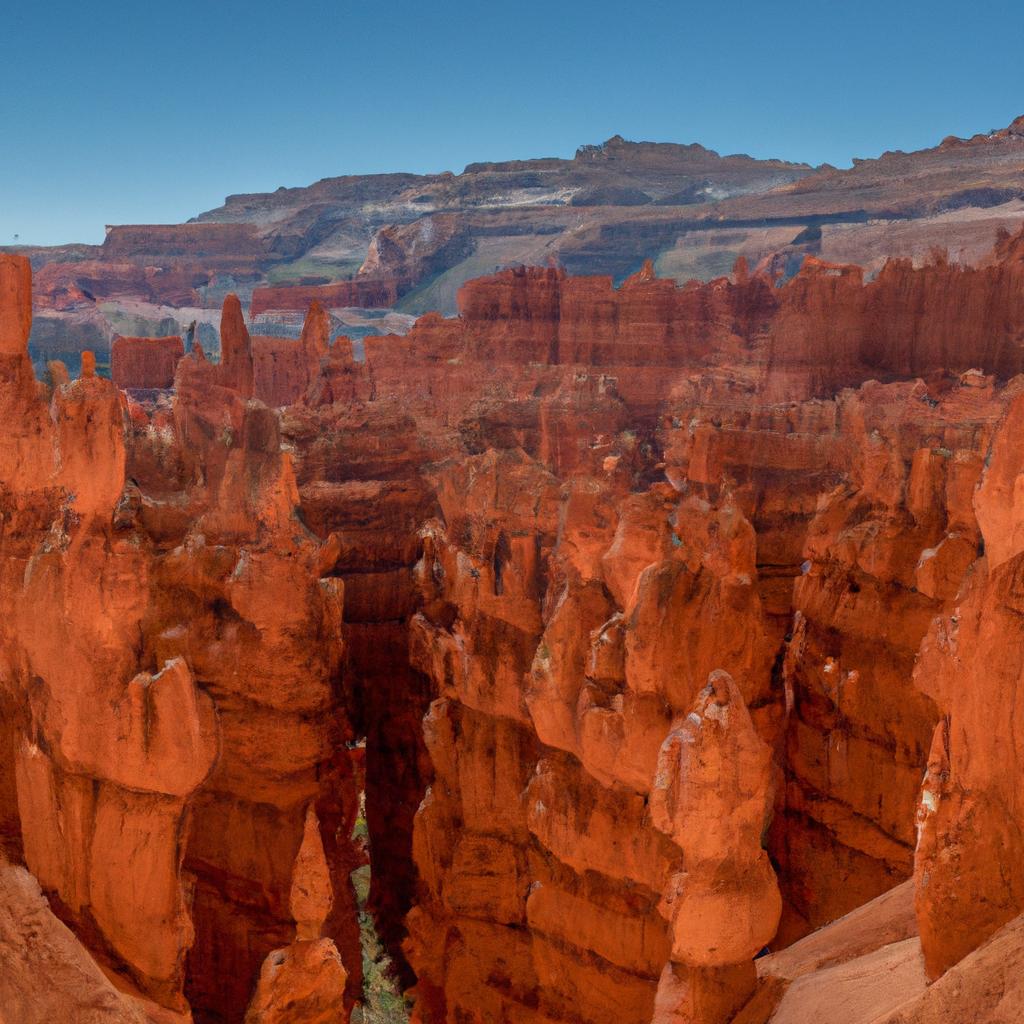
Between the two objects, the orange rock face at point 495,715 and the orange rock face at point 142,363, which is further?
the orange rock face at point 142,363

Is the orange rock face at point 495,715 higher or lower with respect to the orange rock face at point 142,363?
lower

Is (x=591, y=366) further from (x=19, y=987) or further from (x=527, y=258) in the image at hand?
(x=19, y=987)

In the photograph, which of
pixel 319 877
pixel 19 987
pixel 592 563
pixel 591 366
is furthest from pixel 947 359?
pixel 19 987

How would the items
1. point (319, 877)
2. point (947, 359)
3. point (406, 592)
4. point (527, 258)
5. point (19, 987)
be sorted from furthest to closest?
point (527, 258) < point (947, 359) < point (406, 592) < point (319, 877) < point (19, 987)

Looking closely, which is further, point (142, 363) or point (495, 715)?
point (142, 363)

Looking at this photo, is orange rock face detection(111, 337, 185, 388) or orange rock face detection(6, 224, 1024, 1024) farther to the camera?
orange rock face detection(111, 337, 185, 388)

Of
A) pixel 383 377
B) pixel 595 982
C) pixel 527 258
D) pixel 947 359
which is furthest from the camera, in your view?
pixel 527 258

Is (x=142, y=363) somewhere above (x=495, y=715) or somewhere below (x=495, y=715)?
above

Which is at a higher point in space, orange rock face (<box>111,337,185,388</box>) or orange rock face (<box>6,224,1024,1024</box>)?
orange rock face (<box>111,337,185,388</box>)
